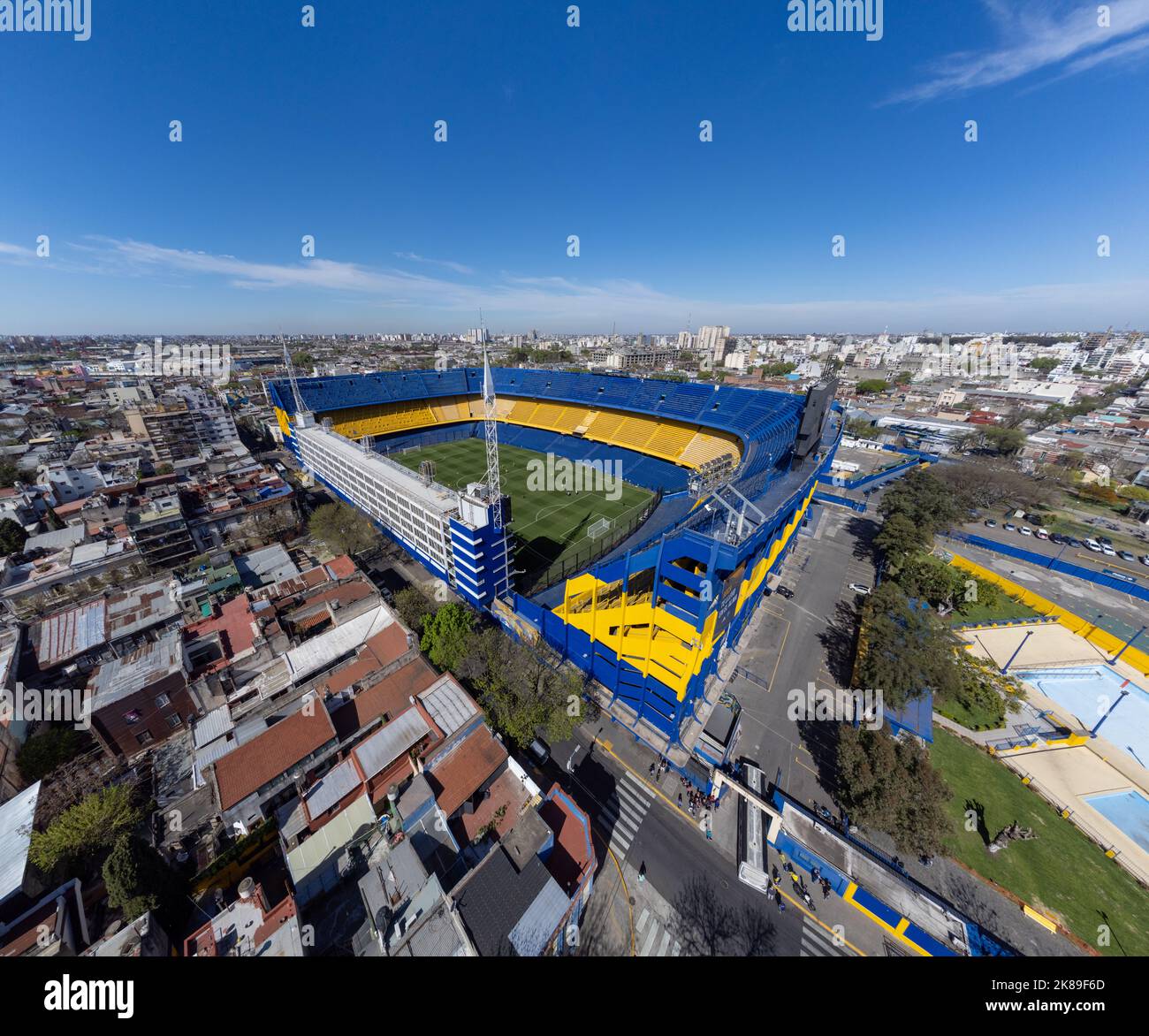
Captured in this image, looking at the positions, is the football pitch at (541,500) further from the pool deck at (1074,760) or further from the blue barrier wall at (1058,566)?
the blue barrier wall at (1058,566)

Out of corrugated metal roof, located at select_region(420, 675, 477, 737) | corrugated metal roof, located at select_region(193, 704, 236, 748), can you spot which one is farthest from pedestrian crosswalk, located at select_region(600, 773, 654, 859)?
corrugated metal roof, located at select_region(193, 704, 236, 748)

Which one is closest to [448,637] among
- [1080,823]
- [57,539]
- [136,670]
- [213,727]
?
[213,727]

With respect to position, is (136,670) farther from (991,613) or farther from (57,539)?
(991,613)

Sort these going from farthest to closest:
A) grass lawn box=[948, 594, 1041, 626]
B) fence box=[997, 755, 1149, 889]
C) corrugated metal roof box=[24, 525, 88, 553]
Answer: corrugated metal roof box=[24, 525, 88, 553], grass lawn box=[948, 594, 1041, 626], fence box=[997, 755, 1149, 889]

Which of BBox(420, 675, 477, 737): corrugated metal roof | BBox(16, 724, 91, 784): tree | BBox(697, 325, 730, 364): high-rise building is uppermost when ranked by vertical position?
BBox(697, 325, 730, 364): high-rise building

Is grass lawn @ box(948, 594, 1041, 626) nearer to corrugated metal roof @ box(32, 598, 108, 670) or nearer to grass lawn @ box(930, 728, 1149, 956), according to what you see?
grass lawn @ box(930, 728, 1149, 956)

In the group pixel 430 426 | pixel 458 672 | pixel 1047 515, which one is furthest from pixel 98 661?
pixel 1047 515
